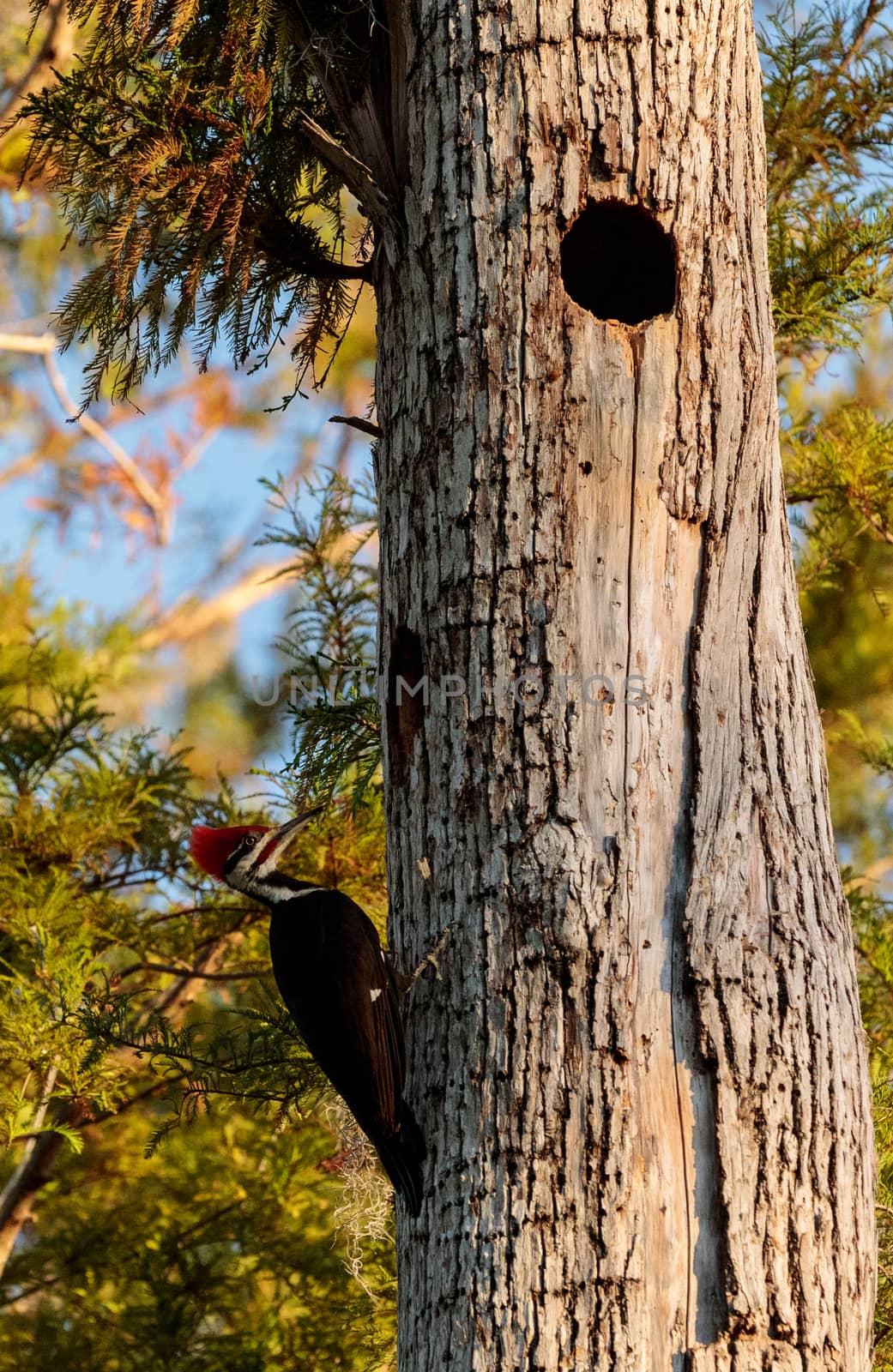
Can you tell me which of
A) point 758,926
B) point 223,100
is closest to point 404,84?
point 223,100

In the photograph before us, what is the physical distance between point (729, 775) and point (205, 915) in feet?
10.1

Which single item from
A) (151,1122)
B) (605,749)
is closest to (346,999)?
(605,749)

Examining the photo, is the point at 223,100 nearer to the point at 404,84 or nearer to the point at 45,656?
the point at 404,84

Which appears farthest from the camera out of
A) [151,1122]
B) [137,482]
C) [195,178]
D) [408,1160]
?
[137,482]

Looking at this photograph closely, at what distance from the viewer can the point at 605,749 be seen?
9.38 ft

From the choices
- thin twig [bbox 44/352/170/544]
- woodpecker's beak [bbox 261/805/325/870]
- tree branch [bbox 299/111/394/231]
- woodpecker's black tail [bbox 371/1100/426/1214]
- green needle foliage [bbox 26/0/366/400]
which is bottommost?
woodpecker's black tail [bbox 371/1100/426/1214]

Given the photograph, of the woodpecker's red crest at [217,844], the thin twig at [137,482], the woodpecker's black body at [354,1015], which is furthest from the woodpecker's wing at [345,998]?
the thin twig at [137,482]

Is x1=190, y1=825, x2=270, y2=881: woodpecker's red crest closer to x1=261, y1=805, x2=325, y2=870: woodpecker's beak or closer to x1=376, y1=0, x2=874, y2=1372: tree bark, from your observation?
x1=261, y1=805, x2=325, y2=870: woodpecker's beak

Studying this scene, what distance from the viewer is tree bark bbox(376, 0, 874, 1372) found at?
2574 millimetres

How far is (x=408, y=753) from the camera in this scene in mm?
3205

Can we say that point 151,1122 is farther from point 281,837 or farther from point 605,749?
point 605,749

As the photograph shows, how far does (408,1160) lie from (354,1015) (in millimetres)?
531

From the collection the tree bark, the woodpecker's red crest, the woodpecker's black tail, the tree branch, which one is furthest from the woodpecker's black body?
the tree branch

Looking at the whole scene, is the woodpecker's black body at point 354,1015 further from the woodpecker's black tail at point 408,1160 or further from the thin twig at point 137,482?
the thin twig at point 137,482
